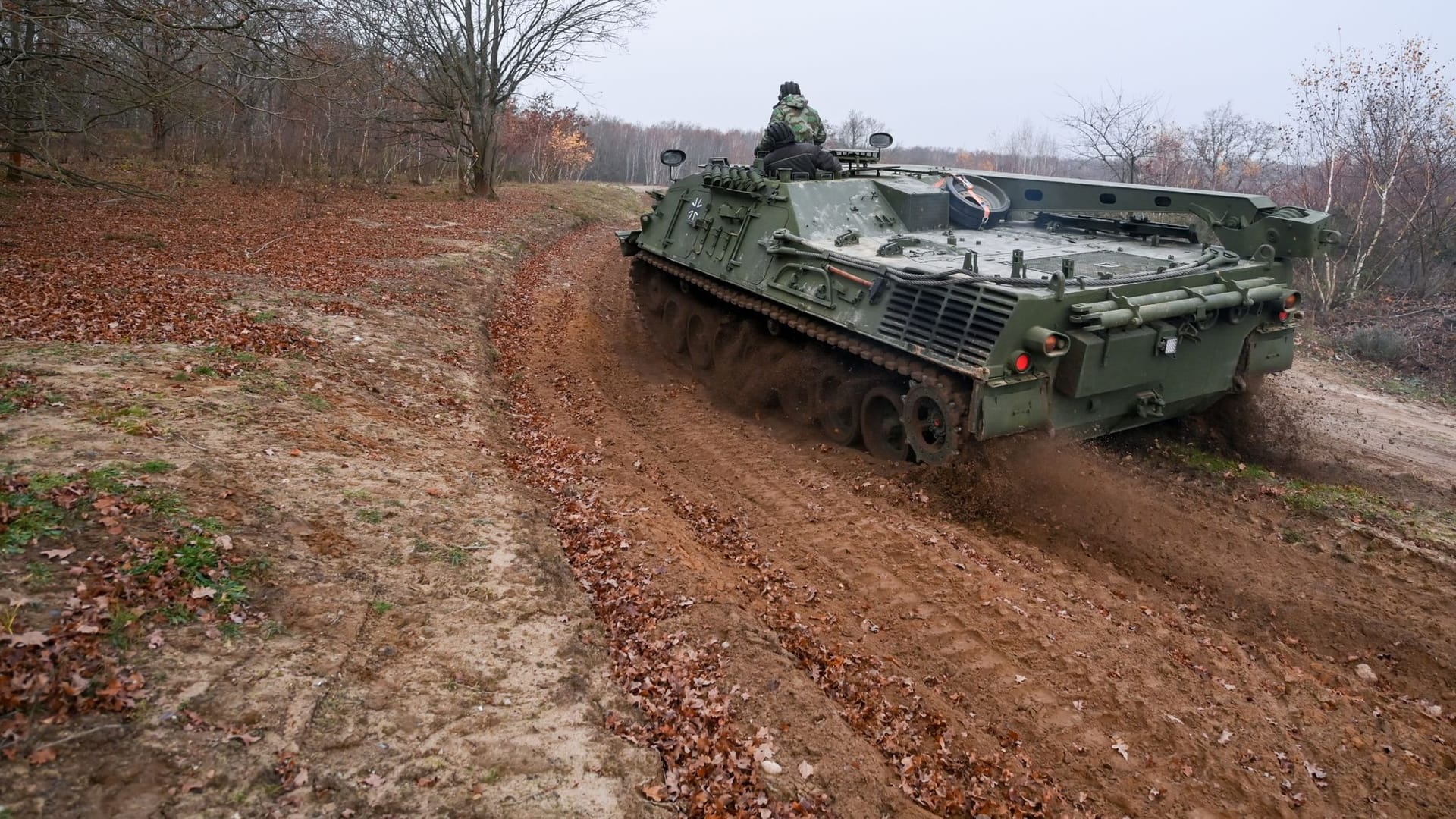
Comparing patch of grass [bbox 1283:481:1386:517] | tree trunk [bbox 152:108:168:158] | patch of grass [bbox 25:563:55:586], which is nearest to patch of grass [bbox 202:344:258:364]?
patch of grass [bbox 25:563:55:586]

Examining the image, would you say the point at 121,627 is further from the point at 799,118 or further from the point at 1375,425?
the point at 1375,425

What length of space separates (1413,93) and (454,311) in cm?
1777

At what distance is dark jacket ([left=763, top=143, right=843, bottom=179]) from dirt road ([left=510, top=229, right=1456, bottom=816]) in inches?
140

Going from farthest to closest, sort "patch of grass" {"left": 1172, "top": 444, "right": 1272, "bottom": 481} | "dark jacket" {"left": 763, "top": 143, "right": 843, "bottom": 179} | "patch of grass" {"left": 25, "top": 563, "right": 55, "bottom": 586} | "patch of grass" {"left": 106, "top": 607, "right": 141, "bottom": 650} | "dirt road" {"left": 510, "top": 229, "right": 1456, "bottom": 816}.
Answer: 1. "dark jacket" {"left": 763, "top": 143, "right": 843, "bottom": 179}
2. "patch of grass" {"left": 1172, "top": 444, "right": 1272, "bottom": 481}
3. "dirt road" {"left": 510, "top": 229, "right": 1456, "bottom": 816}
4. "patch of grass" {"left": 25, "top": 563, "right": 55, "bottom": 586}
5. "patch of grass" {"left": 106, "top": 607, "right": 141, "bottom": 650}

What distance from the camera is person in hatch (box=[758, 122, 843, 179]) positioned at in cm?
1082

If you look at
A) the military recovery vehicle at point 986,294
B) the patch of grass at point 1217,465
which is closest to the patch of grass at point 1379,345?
the military recovery vehicle at point 986,294

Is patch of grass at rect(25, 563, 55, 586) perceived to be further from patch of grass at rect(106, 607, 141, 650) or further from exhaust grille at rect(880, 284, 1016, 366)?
exhaust grille at rect(880, 284, 1016, 366)

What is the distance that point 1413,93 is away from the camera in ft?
55.8

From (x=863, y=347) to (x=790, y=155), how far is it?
387 centimetres

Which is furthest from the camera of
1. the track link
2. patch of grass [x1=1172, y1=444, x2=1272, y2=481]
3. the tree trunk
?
the tree trunk

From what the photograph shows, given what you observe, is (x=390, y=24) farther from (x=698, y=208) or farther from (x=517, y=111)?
(x=698, y=208)

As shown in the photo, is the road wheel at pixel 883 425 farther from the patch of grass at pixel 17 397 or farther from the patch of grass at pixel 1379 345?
the patch of grass at pixel 1379 345

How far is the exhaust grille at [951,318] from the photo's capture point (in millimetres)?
6961

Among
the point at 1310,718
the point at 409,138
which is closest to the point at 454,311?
the point at 1310,718
